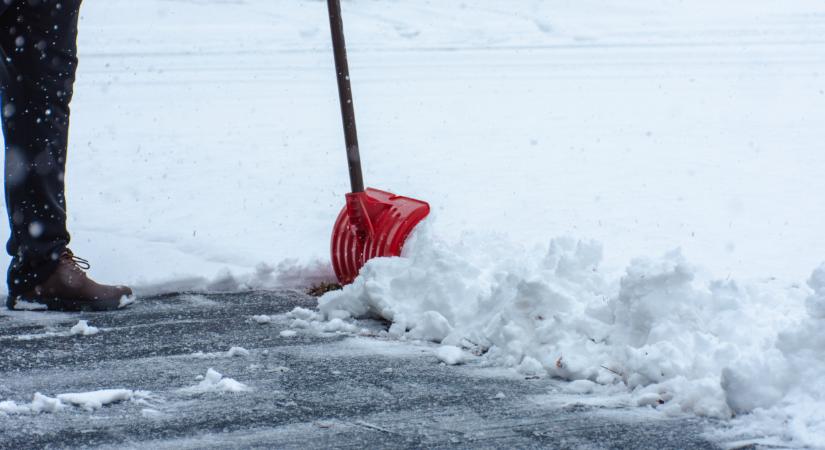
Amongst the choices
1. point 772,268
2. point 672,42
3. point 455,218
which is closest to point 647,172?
point 455,218

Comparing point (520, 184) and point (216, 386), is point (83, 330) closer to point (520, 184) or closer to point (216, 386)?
point (216, 386)

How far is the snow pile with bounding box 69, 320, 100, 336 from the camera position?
3025mm

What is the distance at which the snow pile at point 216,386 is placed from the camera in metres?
2.46

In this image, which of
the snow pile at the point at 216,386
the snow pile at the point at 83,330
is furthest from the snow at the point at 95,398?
the snow pile at the point at 83,330

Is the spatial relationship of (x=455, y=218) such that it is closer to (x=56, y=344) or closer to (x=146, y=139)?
(x=56, y=344)

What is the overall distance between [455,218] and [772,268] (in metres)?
1.37

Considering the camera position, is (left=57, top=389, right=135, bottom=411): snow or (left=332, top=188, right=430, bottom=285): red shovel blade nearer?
(left=57, top=389, right=135, bottom=411): snow

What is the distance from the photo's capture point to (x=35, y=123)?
10.8 ft

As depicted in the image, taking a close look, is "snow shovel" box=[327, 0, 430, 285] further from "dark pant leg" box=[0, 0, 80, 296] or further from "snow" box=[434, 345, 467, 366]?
"dark pant leg" box=[0, 0, 80, 296]

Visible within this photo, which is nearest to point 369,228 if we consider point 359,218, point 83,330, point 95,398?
point 359,218

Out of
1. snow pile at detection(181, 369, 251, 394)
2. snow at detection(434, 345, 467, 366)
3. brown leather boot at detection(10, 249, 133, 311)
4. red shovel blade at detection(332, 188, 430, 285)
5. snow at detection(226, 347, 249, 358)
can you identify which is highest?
red shovel blade at detection(332, 188, 430, 285)

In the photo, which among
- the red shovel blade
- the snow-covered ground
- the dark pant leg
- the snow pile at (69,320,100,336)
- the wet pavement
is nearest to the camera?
the wet pavement

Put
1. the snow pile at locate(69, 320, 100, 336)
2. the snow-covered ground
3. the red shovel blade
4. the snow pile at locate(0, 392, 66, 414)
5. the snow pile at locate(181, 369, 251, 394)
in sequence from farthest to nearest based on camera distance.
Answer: the red shovel blade < the snow pile at locate(69, 320, 100, 336) < the snow-covered ground < the snow pile at locate(181, 369, 251, 394) < the snow pile at locate(0, 392, 66, 414)

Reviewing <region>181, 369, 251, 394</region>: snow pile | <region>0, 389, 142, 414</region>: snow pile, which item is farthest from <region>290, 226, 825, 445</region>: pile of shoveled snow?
<region>0, 389, 142, 414</region>: snow pile
